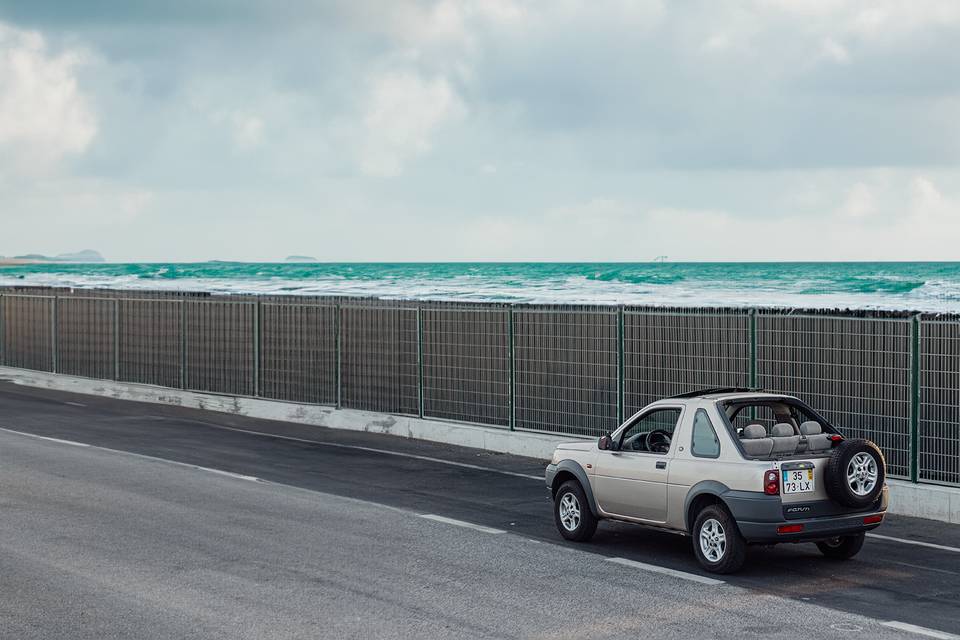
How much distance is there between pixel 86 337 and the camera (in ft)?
98.2

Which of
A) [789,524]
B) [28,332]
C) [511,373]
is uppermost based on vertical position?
[28,332]

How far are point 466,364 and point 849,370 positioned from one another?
7521 mm

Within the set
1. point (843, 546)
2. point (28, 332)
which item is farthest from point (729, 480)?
point (28, 332)

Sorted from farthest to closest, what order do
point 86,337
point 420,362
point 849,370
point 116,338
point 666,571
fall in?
1. point 86,337
2. point 116,338
3. point 420,362
4. point 849,370
5. point 666,571

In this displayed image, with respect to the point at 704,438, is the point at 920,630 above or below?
below


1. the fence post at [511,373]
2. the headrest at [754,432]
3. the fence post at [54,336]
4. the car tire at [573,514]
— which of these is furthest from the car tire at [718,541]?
the fence post at [54,336]

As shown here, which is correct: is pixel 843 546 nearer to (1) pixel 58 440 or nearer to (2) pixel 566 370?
(2) pixel 566 370

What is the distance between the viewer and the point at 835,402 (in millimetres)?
15258

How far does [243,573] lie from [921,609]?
5663 mm

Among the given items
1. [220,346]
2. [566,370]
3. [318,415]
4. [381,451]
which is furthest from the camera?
[220,346]

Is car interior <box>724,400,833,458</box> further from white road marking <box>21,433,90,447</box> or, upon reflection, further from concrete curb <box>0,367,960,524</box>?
white road marking <box>21,433,90,447</box>

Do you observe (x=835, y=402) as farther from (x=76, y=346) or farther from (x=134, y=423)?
(x=76, y=346)

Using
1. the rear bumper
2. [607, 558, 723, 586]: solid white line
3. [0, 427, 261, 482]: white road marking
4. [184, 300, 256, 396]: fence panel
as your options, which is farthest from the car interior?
[184, 300, 256, 396]: fence panel

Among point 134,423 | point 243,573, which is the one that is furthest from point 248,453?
point 243,573
